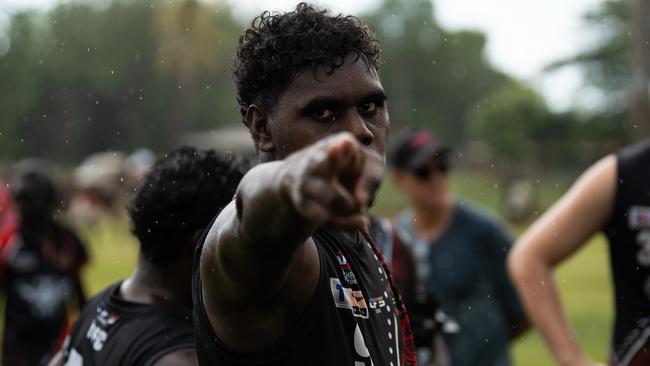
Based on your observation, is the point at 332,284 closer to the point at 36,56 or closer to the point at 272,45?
the point at 272,45

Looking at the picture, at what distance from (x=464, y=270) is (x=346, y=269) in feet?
11.4

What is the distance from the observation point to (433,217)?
586 cm

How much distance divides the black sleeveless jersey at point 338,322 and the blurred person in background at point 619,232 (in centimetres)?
126

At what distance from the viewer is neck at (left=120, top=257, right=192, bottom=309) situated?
2.92 meters


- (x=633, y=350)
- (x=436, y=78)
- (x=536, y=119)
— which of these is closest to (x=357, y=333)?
(x=633, y=350)

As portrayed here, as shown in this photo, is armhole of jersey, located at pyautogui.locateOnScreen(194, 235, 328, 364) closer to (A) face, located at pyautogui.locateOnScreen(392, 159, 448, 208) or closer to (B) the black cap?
(A) face, located at pyautogui.locateOnScreen(392, 159, 448, 208)

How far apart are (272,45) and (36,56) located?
70.6 metres

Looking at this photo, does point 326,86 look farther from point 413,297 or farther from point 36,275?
point 36,275

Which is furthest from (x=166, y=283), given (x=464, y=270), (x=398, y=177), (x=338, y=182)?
(x=398, y=177)

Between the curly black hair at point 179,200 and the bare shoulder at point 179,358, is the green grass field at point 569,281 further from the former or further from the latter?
the bare shoulder at point 179,358

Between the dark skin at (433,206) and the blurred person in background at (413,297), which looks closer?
the blurred person in background at (413,297)

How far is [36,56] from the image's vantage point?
6925 centimetres

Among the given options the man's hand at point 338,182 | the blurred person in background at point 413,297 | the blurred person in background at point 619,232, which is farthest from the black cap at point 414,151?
the man's hand at point 338,182

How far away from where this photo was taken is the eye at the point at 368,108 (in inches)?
84.9
